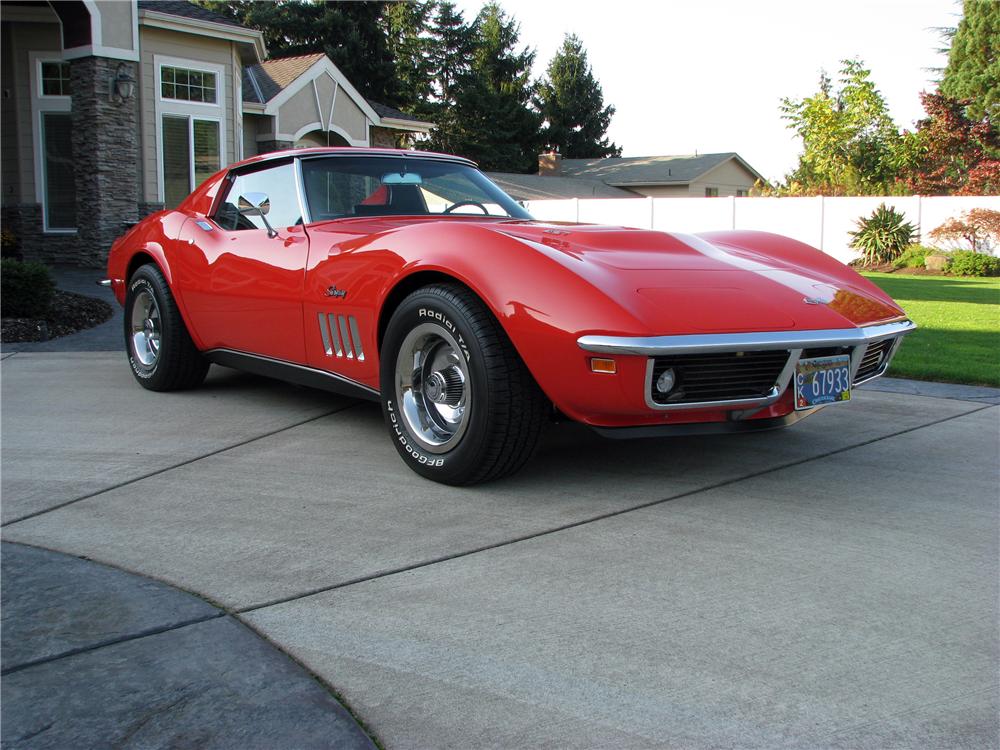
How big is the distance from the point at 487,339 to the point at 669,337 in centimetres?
69

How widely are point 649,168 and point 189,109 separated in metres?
38.1

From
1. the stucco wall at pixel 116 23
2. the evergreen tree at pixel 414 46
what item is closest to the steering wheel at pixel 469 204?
the stucco wall at pixel 116 23

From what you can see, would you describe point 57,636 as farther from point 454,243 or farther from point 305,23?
point 305,23

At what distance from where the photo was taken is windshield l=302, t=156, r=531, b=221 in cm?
475

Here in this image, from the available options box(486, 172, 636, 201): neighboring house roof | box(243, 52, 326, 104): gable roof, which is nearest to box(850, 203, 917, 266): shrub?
box(243, 52, 326, 104): gable roof

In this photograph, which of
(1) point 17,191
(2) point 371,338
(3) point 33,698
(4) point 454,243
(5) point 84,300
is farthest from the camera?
(1) point 17,191

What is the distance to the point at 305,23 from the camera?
43156mm

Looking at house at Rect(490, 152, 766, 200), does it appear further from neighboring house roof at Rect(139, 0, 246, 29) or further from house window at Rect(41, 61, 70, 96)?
house window at Rect(41, 61, 70, 96)

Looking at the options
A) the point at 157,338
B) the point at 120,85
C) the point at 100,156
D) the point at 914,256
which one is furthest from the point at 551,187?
the point at 157,338

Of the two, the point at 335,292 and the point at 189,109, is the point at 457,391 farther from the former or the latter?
the point at 189,109

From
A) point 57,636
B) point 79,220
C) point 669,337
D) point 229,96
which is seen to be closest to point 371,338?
point 669,337

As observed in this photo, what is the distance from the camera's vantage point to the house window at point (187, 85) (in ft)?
52.1

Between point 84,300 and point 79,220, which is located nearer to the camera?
point 84,300

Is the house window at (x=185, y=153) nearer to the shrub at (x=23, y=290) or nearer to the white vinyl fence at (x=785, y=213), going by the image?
the shrub at (x=23, y=290)
